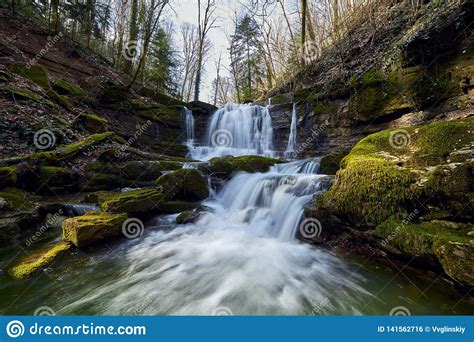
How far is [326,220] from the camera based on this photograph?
15.1ft

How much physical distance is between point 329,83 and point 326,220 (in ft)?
29.4

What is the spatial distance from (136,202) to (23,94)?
6247 mm

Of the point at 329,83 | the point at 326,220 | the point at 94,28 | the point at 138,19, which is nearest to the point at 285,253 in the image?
the point at 326,220

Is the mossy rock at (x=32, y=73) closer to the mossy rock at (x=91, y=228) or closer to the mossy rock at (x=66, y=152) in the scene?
the mossy rock at (x=66, y=152)

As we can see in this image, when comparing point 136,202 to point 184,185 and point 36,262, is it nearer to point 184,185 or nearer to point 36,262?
point 184,185

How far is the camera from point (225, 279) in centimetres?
372

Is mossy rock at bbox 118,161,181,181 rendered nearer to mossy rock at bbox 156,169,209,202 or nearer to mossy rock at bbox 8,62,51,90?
mossy rock at bbox 156,169,209,202

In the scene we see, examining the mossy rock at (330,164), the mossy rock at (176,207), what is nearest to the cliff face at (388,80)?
the mossy rock at (330,164)

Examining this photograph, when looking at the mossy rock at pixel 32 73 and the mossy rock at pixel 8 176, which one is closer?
the mossy rock at pixel 8 176

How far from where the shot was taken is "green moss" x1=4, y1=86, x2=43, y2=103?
25.3 feet

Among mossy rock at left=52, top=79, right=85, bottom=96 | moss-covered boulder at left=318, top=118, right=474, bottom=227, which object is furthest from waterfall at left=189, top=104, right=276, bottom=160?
moss-covered boulder at left=318, top=118, right=474, bottom=227

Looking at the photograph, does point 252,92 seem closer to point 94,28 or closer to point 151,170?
point 94,28

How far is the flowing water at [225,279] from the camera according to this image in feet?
9.70

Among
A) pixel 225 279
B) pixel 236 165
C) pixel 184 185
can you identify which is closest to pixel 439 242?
pixel 225 279
